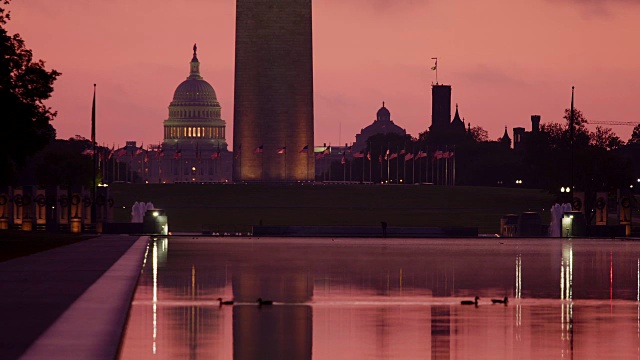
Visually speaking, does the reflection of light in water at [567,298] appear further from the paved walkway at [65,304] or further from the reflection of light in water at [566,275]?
the paved walkway at [65,304]

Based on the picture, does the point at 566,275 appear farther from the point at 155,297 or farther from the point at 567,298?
the point at 155,297

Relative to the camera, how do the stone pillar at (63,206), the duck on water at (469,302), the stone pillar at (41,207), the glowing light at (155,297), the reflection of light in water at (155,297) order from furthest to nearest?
the stone pillar at (41,207) → the stone pillar at (63,206) → the duck on water at (469,302) → the reflection of light in water at (155,297) → the glowing light at (155,297)

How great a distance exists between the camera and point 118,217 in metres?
112

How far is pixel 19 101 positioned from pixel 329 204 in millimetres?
75236

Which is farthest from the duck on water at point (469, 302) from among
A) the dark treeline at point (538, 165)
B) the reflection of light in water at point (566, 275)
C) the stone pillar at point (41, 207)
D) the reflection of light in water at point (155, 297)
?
the dark treeline at point (538, 165)

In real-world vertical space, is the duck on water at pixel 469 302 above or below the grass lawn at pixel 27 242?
below

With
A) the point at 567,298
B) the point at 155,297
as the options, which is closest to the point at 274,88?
the point at 155,297

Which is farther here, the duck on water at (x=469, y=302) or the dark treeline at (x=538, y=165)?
the dark treeline at (x=538, y=165)

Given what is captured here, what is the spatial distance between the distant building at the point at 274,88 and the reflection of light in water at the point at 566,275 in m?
99.1

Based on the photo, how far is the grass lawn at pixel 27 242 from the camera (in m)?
47.5

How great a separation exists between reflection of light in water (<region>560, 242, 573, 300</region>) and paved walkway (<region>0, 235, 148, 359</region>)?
8700mm

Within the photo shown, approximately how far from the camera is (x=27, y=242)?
58031 millimetres

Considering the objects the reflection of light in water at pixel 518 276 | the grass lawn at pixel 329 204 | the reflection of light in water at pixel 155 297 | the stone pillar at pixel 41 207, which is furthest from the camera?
the grass lawn at pixel 329 204

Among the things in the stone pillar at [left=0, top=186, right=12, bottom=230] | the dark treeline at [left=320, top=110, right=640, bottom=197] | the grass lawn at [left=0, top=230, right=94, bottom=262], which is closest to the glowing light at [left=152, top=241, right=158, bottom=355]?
the grass lawn at [left=0, top=230, right=94, bottom=262]
